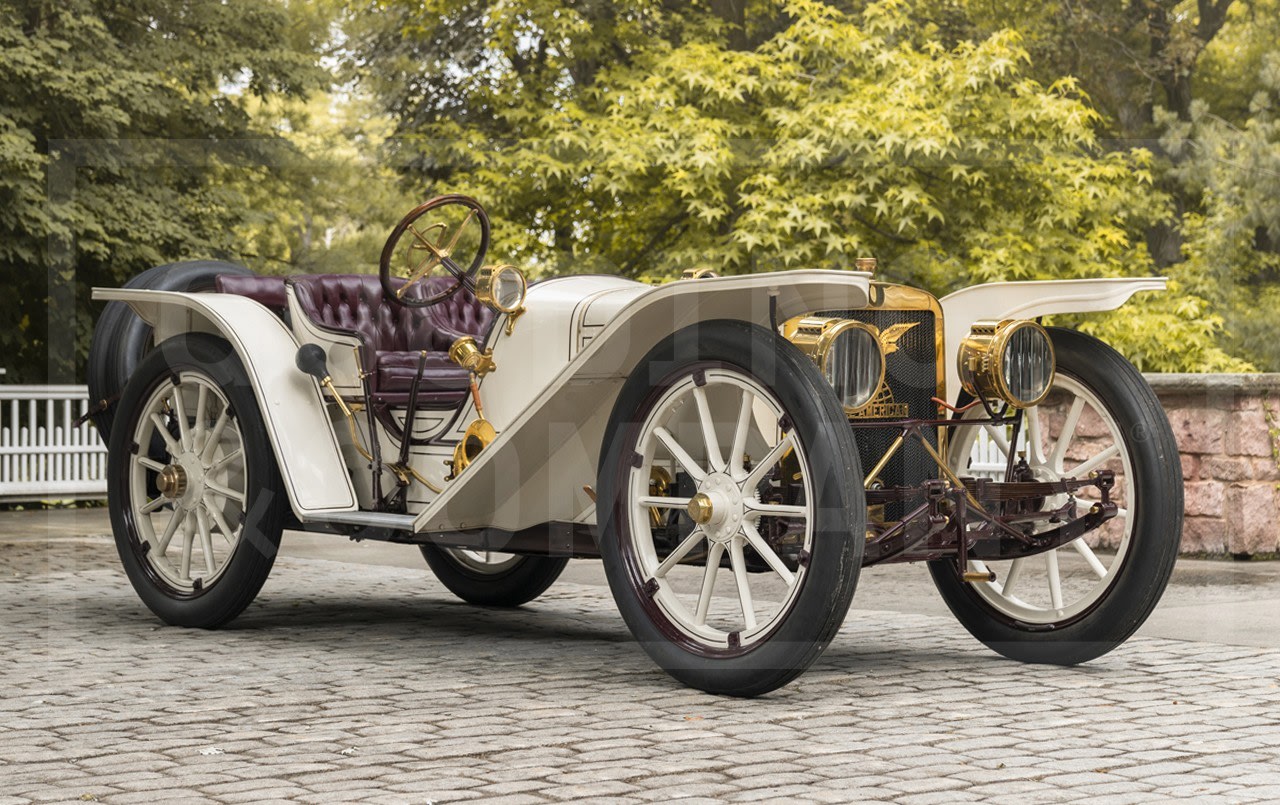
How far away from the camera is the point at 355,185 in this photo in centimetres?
2791

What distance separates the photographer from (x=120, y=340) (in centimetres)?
750

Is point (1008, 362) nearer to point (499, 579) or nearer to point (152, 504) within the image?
point (499, 579)

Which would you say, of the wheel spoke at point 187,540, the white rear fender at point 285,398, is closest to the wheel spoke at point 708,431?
the white rear fender at point 285,398

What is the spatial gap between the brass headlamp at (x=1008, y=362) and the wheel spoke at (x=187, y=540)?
319 cm

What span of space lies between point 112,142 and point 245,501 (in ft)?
35.2

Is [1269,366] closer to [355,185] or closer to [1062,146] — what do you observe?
[1062,146]

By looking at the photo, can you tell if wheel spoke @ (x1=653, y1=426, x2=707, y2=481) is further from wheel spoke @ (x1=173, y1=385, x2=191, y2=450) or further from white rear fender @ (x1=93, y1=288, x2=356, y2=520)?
wheel spoke @ (x1=173, y1=385, x2=191, y2=450)

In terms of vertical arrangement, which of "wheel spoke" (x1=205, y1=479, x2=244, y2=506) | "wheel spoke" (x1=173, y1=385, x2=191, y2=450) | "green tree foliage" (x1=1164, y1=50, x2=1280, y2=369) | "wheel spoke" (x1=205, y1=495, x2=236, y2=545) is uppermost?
"green tree foliage" (x1=1164, y1=50, x2=1280, y2=369)

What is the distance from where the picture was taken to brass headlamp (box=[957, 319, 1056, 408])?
521 centimetres

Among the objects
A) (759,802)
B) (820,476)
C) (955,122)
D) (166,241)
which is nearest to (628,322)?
(820,476)

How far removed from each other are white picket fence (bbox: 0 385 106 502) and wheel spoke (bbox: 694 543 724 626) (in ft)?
34.3

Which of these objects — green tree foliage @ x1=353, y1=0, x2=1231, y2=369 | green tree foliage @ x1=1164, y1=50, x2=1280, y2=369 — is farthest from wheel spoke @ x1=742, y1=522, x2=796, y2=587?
green tree foliage @ x1=1164, y1=50, x2=1280, y2=369

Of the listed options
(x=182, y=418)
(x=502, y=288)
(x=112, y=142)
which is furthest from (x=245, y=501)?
(x=112, y=142)

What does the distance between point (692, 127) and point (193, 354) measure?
11067 millimetres
